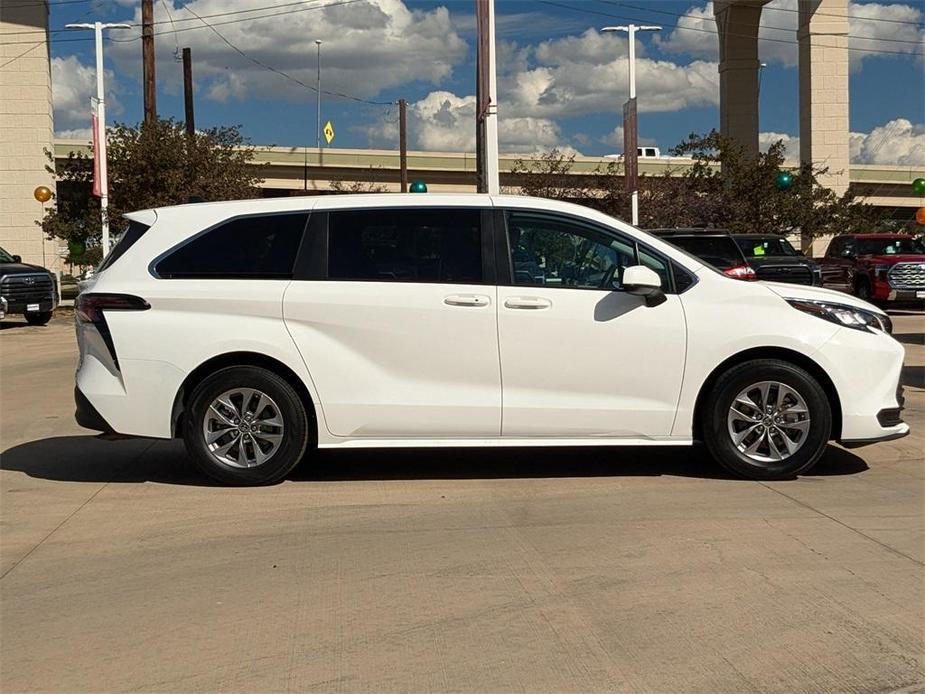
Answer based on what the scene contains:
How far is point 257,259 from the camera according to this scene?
7477 mm

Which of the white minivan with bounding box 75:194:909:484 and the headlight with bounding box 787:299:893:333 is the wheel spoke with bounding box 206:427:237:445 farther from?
the headlight with bounding box 787:299:893:333

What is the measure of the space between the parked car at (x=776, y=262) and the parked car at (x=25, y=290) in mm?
15062

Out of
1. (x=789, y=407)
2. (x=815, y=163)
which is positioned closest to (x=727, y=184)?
(x=815, y=163)

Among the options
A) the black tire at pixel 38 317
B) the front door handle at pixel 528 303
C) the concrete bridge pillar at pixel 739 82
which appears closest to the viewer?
the front door handle at pixel 528 303

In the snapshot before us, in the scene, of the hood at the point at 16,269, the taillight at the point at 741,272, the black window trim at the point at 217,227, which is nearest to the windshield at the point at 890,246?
the taillight at the point at 741,272

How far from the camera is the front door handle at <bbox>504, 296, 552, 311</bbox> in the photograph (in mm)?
7250

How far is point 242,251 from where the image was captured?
7504mm

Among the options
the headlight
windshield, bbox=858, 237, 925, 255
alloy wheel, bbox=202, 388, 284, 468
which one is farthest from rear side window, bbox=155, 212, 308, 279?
windshield, bbox=858, 237, 925, 255

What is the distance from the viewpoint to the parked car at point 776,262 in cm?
2078

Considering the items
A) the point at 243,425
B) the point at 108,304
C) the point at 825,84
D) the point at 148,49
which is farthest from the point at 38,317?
the point at 825,84

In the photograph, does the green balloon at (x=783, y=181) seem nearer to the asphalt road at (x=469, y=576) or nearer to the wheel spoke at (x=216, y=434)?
the asphalt road at (x=469, y=576)

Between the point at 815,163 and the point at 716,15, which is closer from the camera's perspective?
the point at 815,163

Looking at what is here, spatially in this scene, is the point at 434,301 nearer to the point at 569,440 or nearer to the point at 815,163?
the point at 569,440

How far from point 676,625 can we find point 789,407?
298 centimetres
